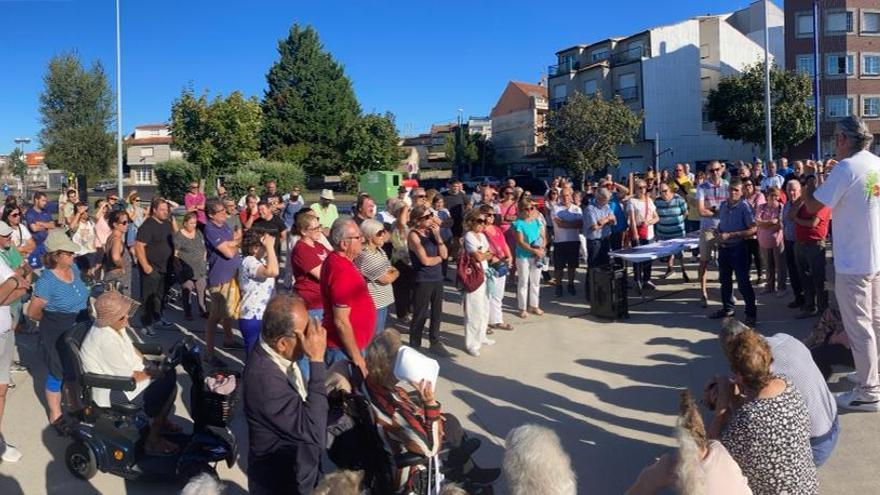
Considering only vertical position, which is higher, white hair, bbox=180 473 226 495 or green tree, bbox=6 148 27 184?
green tree, bbox=6 148 27 184

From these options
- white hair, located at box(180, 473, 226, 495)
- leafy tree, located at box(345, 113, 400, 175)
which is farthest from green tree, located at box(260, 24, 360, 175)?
white hair, located at box(180, 473, 226, 495)

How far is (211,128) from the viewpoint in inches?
1185

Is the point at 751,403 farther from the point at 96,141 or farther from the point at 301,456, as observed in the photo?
the point at 96,141

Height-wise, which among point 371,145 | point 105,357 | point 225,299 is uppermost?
point 371,145

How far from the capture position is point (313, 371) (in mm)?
3104

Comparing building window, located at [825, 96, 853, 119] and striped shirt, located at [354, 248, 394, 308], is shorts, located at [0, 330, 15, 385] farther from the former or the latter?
building window, located at [825, 96, 853, 119]

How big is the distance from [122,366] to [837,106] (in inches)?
1782

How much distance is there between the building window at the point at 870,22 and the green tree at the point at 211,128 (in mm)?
35360

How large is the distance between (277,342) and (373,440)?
834mm

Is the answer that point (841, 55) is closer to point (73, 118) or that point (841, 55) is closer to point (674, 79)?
point (674, 79)

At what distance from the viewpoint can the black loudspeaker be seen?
29.1ft

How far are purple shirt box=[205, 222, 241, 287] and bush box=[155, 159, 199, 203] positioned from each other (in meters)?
34.9

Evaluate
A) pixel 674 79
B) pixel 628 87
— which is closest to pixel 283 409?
pixel 628 87

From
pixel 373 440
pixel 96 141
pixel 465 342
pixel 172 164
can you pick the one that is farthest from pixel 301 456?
pixel 172 164
